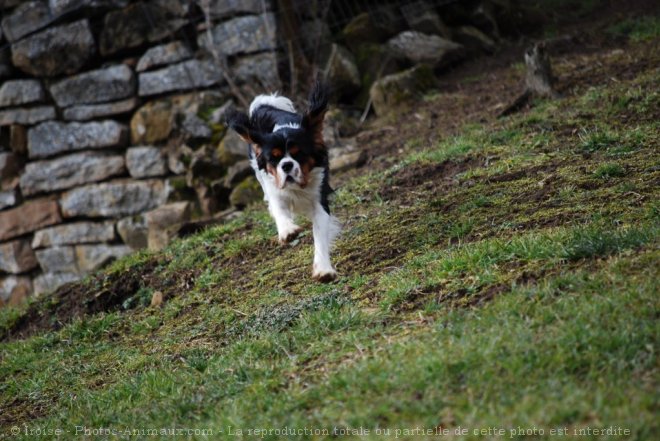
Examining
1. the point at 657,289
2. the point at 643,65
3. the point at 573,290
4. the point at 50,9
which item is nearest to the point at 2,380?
the point at 573,290

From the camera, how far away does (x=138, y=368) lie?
543 cm

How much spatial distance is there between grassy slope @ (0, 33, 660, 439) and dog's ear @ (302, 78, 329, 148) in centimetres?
103

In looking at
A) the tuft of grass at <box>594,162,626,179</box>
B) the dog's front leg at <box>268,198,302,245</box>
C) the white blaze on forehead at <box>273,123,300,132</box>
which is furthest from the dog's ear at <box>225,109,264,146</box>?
the tuft of grass at <box>594,162,626,179</box>

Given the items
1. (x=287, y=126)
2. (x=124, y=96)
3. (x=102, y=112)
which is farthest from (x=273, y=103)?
(x=102, y=112)

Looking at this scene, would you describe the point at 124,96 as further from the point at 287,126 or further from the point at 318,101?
the point at 318,101

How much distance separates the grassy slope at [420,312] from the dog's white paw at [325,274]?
0.06 m

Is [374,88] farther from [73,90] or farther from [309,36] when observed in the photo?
[73,90]

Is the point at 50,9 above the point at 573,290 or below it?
above

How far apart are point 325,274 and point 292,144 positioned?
942mm

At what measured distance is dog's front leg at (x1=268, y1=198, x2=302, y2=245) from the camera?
235 inches

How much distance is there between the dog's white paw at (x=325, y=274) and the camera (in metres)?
5.68

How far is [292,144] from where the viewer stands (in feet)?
18.5

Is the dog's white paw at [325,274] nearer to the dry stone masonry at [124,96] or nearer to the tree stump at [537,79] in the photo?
the tree stump at [537,79]

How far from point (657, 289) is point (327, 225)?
2.62 m
